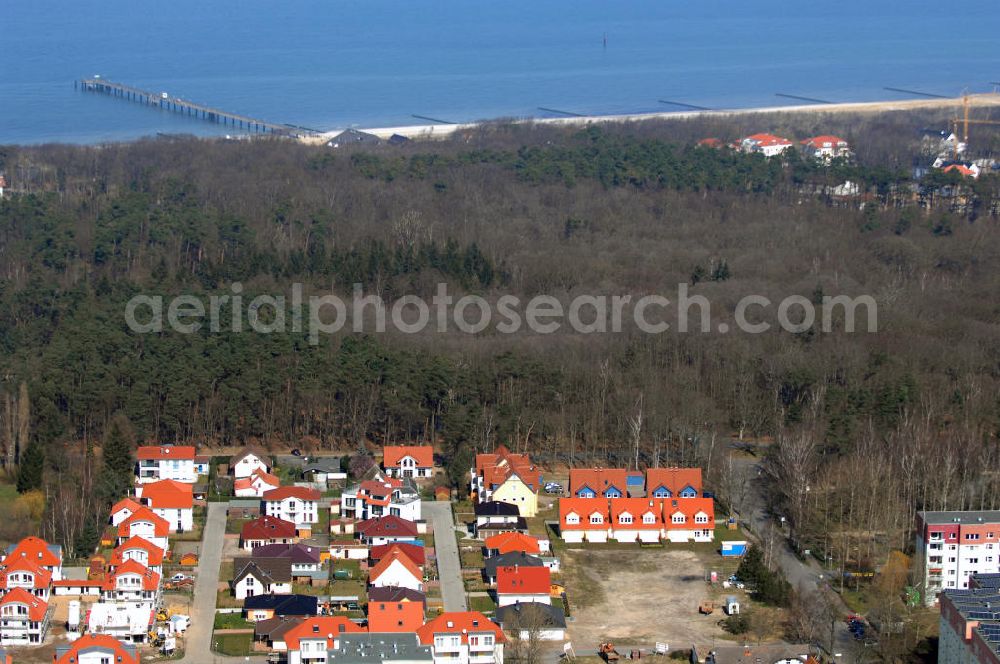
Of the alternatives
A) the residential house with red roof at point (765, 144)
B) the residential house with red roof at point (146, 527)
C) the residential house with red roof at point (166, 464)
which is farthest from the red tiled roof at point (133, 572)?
the residential house with red roof at point (765, 144)

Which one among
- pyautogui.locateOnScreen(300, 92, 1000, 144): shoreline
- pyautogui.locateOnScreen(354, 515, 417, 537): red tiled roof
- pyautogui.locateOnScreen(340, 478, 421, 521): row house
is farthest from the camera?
pyautogui.locateOnScreen(300, 92, 1000, 144): shoreline

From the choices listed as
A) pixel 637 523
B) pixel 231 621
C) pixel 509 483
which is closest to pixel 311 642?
pixel 231 621

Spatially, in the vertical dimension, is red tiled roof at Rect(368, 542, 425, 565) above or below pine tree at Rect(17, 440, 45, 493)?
below

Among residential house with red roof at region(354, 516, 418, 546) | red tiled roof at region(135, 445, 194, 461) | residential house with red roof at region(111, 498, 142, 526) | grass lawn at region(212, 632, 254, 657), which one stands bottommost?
grass lawn at region(212, 632, 254, 657)

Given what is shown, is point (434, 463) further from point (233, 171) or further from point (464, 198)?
point (233, 171)

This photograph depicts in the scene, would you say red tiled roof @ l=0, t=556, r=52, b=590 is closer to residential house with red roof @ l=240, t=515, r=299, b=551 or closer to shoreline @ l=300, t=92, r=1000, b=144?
residential house with red roof @ l=240, t=515, r=299, b=551

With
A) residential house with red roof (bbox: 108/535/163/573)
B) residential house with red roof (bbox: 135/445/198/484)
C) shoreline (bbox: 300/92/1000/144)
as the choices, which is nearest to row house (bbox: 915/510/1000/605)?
residential house with red roof (bbox: 108/535/163/573)

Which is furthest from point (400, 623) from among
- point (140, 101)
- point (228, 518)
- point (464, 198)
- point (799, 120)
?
point (140, 101)

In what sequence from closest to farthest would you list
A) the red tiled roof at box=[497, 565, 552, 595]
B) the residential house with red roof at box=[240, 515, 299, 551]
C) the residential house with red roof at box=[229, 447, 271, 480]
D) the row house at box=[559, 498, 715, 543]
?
the red tiled roof at box=[497, 565, 552, 595] → the residential house with red roof at box=[240, 515, 299, 551] → the row house at box=[559, 498, 715, 543] → the residential house with red roof at box=[229, 447, 271, 480]
